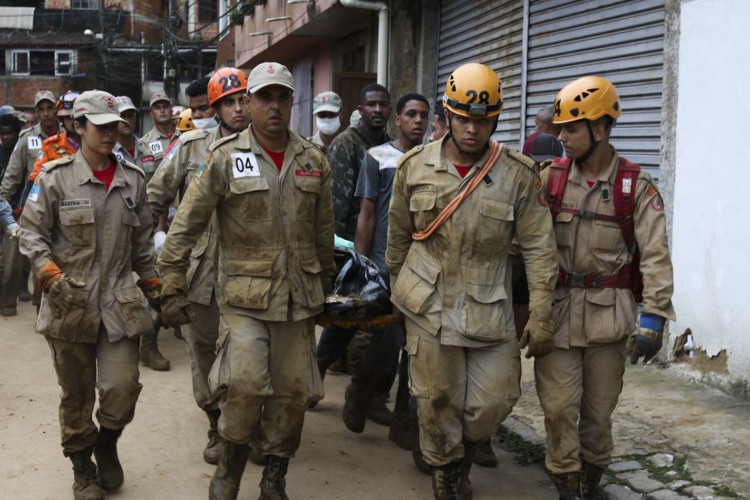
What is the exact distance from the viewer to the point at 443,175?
15.1 ft

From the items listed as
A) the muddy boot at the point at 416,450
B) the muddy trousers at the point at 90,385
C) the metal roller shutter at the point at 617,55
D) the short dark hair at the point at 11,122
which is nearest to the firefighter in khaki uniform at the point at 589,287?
the muddy boot at the point at 416,450

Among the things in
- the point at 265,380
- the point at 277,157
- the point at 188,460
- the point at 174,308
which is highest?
the point at 277,157

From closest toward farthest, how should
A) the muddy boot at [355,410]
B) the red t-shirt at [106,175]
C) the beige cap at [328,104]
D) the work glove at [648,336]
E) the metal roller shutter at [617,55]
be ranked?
the work glove at [648,336], the red t-shirt at [106,175], the muddy boot at [355,410], the metal roller shutter at [617,55], the beige cap at [328,104]

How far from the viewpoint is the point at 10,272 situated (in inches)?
405

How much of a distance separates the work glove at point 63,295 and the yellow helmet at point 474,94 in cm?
206

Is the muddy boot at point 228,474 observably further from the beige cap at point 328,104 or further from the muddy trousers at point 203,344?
the beige cap at point 328,104

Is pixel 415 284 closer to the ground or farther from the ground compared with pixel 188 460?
farther from the ground

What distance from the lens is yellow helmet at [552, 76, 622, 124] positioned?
4.57 metres

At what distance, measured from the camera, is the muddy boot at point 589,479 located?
15.6 ft

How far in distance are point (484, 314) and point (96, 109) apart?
89.5 inches

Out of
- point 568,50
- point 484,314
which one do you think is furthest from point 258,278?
point 568,50

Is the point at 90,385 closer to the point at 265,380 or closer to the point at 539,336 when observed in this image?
the point at 265,380

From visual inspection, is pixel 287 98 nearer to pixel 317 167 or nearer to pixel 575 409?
pixel 317 167

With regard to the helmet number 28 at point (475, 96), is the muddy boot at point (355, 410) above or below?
below
